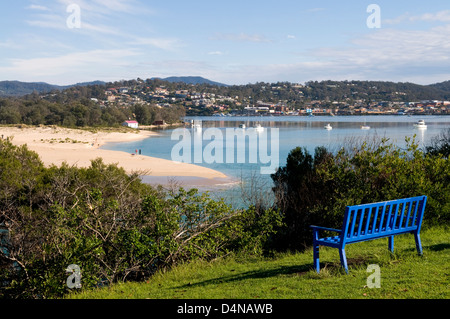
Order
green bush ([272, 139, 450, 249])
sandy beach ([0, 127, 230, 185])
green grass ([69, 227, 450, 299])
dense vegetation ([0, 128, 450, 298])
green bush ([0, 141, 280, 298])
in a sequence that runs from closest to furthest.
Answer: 1. green grass ([69, 227, 450, 299])
2. green bush ([0, 141, 280, 298])
3. dense vegetation ([0, 128, 450, 298])
4. green bush ([272, 139, 450, 249])
5. sandy beach ([0, 127, 230, 185])

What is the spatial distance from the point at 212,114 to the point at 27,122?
10580cm

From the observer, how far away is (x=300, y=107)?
200 m

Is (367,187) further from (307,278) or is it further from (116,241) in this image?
(116,241)

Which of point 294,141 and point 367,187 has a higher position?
point 367,187

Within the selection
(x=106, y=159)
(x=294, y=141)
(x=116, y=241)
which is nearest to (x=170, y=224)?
(x=116, y=241)

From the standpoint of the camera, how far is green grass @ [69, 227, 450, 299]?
15.8 feet

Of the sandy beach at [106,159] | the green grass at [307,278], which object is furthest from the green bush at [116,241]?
the sandy beach at [106,159]

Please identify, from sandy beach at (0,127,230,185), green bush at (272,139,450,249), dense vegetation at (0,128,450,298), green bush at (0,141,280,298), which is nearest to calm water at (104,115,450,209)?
green bush at (272,139,450,249)

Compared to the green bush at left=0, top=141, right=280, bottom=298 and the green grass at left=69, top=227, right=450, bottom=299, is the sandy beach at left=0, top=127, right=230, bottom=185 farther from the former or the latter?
the green grass at left=69, top=227, right=450, bottom=299

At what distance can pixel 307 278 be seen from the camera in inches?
219

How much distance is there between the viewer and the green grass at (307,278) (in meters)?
4.81

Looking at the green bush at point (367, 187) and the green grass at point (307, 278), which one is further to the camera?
the green bush at point (367, 187)

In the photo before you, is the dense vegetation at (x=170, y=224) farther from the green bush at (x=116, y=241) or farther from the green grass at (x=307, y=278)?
the green grass at (x=307, y=278)
